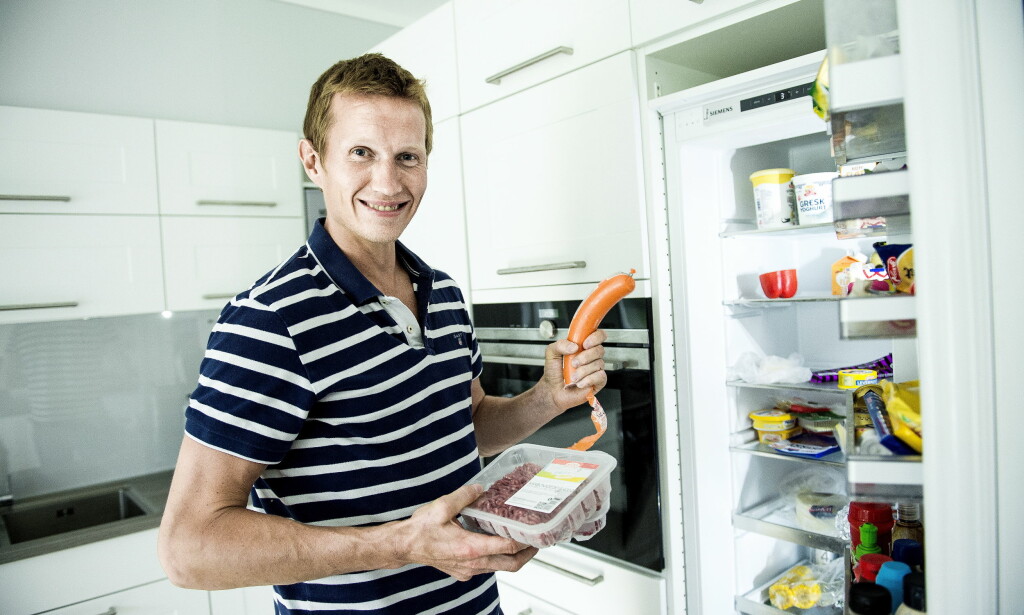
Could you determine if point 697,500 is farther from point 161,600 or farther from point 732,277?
point 161,600

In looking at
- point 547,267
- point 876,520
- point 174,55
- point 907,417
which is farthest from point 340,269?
point 174,55

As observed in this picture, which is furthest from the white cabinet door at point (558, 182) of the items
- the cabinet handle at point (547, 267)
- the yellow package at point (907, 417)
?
the yellow package at point (907, 417)

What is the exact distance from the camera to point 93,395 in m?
2.61

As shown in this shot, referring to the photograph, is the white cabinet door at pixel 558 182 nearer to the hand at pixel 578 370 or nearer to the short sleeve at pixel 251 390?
the hand at pixel 578 370

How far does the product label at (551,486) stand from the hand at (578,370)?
0.20 metres

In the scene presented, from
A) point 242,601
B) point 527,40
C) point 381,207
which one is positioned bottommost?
point 242,601

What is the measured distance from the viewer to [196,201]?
2.45 meters

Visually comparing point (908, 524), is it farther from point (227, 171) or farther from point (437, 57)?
point (227, 171)

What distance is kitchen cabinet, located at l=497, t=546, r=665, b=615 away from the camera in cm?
156

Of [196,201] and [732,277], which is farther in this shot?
[196,201]

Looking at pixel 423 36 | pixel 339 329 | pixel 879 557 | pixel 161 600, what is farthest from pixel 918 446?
pixel 161 600

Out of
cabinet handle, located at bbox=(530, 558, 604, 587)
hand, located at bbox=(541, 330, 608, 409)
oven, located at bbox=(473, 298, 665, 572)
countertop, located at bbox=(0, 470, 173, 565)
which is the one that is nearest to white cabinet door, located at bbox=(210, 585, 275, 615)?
countertop, located at bbox=(0, 470, 173, 565)

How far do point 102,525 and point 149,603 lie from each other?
29 centimetres

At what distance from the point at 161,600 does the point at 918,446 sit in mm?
2261
